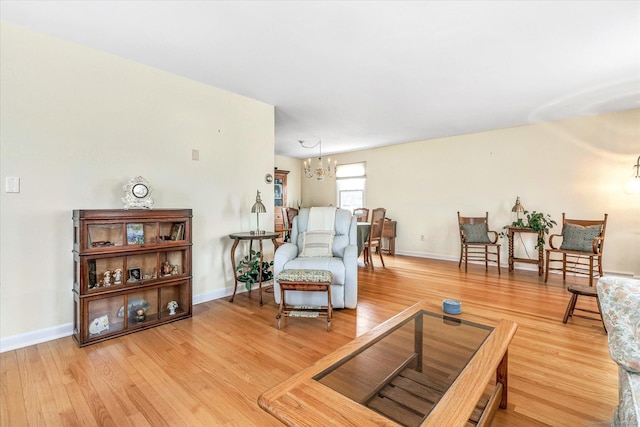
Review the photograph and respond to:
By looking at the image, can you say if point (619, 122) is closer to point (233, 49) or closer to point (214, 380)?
point (233, 49)

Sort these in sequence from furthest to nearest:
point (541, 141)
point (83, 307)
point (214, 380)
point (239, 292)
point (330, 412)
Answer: point (541, 141) → point (239, 292) → point (83, 307) → point (214, 380) → point (330, 412)

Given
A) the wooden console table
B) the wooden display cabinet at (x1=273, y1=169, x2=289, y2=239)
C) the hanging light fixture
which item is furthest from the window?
the hanging light fixture

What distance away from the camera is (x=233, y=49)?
2.48 metres

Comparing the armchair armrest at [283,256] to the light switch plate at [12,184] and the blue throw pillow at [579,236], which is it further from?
the blue throw pillow at [579,236]

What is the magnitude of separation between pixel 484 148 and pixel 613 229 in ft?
6.99

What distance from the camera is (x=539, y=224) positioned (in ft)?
13.9

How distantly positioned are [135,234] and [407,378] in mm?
2381

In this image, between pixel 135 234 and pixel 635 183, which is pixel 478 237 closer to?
pixel 635 183

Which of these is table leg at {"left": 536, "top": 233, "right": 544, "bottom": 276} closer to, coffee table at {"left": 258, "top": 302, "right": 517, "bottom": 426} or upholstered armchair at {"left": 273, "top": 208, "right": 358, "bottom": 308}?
upholstered armchair at {"left": 273, "top": 208, "right": 358, "bottom": 308}

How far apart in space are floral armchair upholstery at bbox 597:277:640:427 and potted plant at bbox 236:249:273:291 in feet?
8.99

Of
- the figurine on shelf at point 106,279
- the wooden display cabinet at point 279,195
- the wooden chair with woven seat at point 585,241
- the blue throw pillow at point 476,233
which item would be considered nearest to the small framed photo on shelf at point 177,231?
the figurine on shelf at point 106,279

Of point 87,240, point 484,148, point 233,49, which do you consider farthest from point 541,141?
point 87,240

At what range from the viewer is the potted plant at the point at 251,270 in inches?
129

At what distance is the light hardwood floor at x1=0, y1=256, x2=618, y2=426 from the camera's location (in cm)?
145
